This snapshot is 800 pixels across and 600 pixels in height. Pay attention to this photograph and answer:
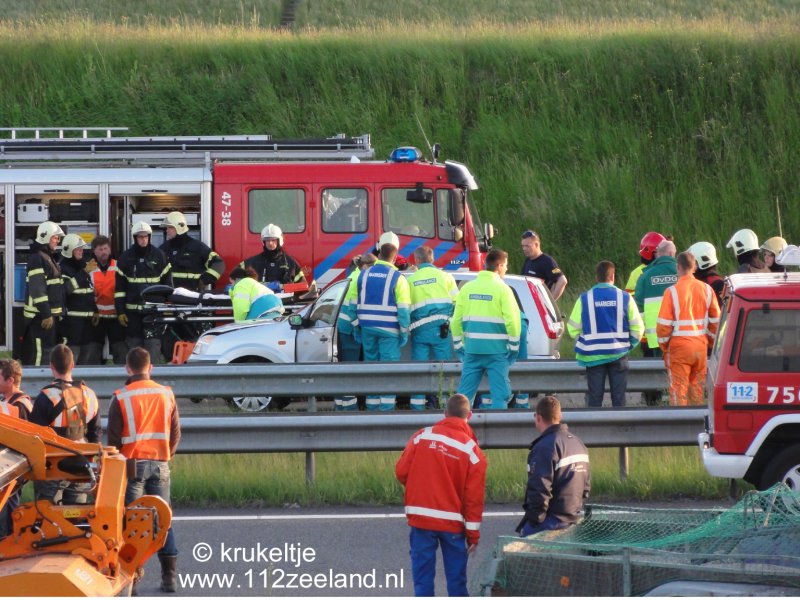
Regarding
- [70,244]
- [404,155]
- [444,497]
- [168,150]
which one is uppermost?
[168,150]

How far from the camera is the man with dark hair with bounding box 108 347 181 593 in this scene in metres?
8.29

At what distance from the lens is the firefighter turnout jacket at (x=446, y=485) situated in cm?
725

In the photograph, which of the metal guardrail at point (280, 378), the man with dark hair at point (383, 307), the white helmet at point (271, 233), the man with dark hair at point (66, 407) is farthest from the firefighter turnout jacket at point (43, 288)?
the man with dark hair at point (66, 407)

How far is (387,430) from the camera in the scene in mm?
10469

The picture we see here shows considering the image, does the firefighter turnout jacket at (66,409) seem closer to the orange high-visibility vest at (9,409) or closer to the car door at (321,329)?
the orange high-visibility vest at (9,409)

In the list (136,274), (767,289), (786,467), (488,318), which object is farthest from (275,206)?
(786,467)

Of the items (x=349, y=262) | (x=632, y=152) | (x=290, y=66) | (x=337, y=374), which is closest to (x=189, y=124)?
(x=290, y=66)

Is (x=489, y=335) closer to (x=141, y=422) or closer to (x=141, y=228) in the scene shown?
(x=141, y=422)

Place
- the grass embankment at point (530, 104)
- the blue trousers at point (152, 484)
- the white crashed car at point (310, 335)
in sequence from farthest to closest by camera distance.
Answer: the grass embankment at point (530, 104)
the white crashed car at point (310, 335)
the blue trousers at point (152, 484)

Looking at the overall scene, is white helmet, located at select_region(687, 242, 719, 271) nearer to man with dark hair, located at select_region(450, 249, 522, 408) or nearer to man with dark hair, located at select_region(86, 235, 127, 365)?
man with dark hair, located at select_region(450, 249, 522, 408)

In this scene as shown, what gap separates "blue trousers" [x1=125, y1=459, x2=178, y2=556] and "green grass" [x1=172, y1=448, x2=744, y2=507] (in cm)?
205

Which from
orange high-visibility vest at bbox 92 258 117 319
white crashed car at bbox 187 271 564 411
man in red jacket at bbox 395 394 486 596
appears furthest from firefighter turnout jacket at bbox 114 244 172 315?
man in red jacket at bbox 395 394 486 596

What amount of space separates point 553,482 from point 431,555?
29.8 inches

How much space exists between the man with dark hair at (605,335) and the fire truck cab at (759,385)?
8.27 feet
